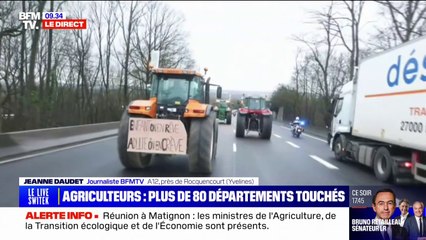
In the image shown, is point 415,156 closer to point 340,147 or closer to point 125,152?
point 340,147

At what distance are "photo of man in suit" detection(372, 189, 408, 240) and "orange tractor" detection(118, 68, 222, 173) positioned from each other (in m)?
4.64

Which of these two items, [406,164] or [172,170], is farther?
[172,170]

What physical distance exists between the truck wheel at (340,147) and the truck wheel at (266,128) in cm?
808

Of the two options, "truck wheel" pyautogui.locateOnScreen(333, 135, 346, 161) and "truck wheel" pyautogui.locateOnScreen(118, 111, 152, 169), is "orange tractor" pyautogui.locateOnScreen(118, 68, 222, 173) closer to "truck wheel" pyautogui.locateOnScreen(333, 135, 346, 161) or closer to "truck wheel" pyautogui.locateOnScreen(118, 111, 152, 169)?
"truck wheel" pyautogui.locateOnScreen(118, 111, 152, 169)

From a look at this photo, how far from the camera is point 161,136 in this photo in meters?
7.75

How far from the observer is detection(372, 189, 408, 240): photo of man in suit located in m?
3.35

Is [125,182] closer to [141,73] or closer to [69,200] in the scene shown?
[69,200]

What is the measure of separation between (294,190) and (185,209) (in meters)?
0.92

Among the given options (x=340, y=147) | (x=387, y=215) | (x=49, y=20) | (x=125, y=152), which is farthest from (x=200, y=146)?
(x=340, y=147)

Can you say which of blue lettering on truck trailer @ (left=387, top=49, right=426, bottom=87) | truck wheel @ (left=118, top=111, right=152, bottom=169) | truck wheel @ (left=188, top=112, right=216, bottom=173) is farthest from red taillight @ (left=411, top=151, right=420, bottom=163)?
truck wheel @ (left=118, top=111, right=152, bottom=169)


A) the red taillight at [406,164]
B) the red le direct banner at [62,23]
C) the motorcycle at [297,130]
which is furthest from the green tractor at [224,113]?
the red le direct banner at [62,23]

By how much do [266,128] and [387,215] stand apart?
60.2ft

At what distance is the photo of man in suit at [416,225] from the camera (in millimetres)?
3344

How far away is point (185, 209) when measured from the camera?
3.59m
